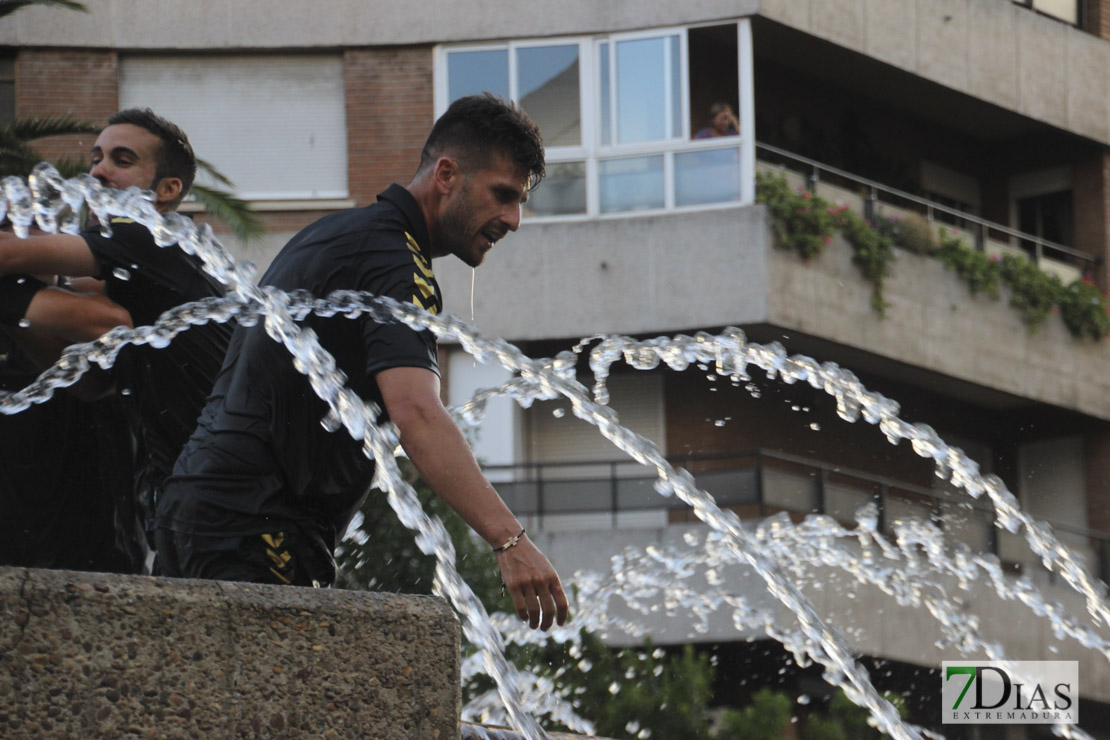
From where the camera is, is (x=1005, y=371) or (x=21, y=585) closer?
(x=21, y=585)

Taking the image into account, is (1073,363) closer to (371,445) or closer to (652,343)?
(652,343)

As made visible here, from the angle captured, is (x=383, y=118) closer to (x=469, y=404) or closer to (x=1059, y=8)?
(x=1059, y=8)

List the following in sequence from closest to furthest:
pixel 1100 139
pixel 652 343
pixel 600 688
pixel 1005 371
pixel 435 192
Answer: pixel 435 192, pixel 652 343, pixel 600 688, pixel 1005 371, pixel 1100 139

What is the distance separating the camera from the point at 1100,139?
23500 mm

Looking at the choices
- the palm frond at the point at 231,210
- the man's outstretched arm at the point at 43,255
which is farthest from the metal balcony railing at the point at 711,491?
the man's outstretched arm at the point at 43,255

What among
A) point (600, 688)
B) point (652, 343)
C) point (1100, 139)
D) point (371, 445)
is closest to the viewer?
point (371, 445)

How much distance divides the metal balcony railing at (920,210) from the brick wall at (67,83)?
6811 millimetres

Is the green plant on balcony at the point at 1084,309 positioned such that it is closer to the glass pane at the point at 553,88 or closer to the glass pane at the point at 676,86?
the glass pane at the point at 676,86

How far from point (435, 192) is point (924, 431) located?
7.20 feet

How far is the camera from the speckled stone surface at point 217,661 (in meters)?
3.02

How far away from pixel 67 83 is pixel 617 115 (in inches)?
226

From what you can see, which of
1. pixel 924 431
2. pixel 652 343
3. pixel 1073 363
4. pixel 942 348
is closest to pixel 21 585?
pixel 652 343

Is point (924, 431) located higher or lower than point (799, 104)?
lower

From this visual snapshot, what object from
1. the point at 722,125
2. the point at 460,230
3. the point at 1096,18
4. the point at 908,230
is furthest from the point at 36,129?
the point at 1096,18
